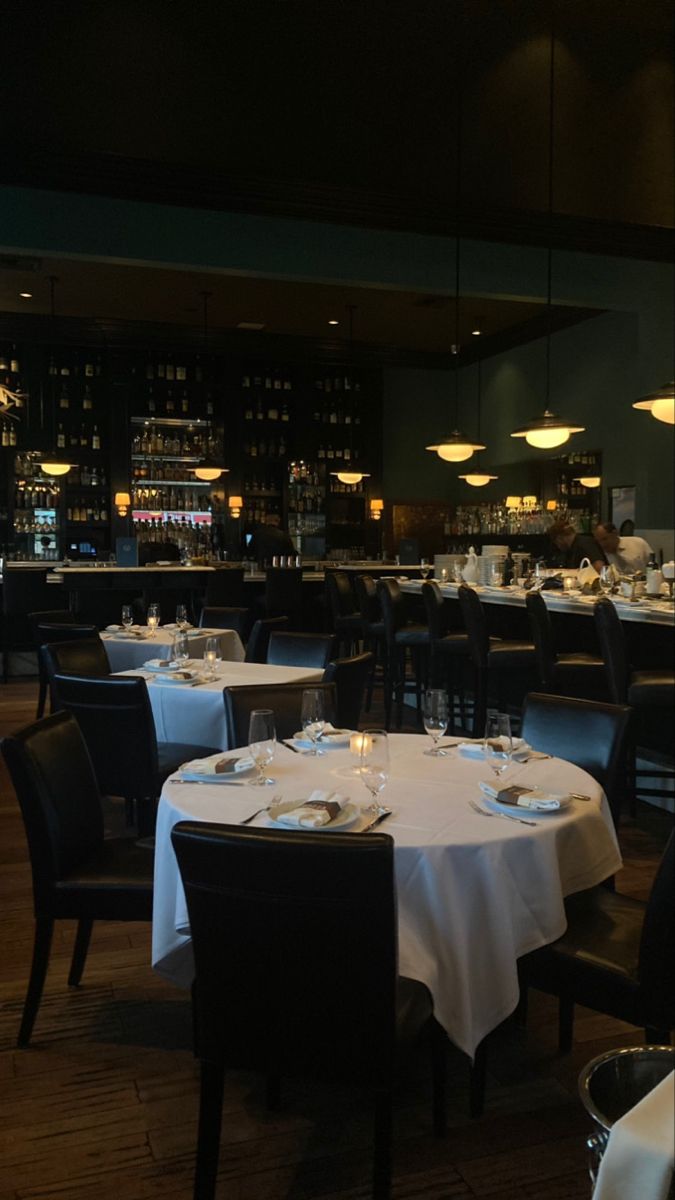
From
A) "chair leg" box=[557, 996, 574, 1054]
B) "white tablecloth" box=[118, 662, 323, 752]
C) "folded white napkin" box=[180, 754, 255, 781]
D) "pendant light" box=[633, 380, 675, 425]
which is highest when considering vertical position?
"pendant light" box=[633, 380, 675, 425]

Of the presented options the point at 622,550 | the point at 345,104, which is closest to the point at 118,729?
the point at 345,104

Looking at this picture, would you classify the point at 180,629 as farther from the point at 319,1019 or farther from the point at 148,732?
the point at 319,1019

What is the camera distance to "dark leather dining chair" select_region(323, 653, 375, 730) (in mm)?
3803

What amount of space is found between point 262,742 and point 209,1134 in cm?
104

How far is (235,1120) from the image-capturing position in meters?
2.31

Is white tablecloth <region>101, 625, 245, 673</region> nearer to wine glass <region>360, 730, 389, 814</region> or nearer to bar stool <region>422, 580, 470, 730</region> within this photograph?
bar stool <region>422, 580, 470, 730</region>

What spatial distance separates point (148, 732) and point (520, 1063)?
1.83 m

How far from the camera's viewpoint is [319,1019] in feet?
5.80

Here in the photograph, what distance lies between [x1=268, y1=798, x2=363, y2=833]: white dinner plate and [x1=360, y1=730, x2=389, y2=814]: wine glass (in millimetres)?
60

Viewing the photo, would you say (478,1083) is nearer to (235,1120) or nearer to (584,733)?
(235,1120)

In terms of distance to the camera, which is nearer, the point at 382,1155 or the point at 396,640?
the point at 382,1155

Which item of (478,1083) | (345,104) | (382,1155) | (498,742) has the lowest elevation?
(478,1083)

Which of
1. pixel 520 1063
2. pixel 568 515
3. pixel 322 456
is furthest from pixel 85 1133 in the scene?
pixel 322 456

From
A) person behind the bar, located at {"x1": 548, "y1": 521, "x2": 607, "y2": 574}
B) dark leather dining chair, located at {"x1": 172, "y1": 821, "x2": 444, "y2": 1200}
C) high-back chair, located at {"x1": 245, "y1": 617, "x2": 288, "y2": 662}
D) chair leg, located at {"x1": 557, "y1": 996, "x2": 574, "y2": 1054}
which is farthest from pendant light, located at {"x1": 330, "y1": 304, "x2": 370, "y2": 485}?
dark leather dining chair, located at {"x1": 172, "y1": 821, "x2": 444, "y2": 1200}
